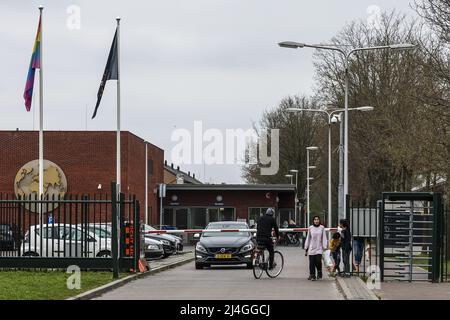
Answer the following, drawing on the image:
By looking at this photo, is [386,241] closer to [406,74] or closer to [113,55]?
[113,55]

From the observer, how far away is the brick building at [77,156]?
60594 millimetres

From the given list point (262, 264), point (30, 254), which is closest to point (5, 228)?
point (30, 254)

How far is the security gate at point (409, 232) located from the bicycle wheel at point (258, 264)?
3.34 m

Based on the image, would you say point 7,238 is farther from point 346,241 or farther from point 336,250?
point 346,241

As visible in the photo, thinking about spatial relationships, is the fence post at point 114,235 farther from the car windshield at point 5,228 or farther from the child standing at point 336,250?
the child standing at point 336,250

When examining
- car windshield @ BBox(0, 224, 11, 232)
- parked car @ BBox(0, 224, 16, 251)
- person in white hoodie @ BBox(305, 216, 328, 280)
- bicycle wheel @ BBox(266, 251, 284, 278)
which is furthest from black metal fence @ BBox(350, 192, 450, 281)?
car windshield @ BBox(0, 224, 11, 232)

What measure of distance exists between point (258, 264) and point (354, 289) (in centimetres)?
491

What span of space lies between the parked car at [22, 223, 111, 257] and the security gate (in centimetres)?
751

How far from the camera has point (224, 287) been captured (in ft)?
72.3

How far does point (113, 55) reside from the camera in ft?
124

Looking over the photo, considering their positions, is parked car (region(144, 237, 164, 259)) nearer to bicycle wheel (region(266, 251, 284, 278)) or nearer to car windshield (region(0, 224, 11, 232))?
car windshield (region(0, 224, 11, 232))

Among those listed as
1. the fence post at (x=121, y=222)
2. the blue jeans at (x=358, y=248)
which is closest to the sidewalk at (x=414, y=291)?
the blue jeans at (x=358, y=248)
